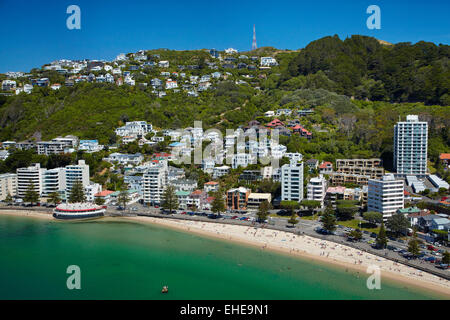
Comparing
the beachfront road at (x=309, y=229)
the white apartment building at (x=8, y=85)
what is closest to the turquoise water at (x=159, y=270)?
the beachfront road at (x=309, y=229)

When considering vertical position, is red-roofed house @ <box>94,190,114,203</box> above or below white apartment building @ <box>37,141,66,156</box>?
below

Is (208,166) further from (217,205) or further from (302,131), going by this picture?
(302,131)

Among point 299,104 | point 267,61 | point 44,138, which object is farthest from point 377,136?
point 267,61

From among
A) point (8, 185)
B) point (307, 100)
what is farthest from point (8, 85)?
point (307, 100)

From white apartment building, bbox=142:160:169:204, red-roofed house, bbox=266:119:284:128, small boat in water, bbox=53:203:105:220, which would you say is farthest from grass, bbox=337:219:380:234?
red-roofed house, bbox=266:119:284:128

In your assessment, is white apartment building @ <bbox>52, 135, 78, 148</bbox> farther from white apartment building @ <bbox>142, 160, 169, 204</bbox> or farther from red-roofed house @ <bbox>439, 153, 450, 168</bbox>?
red-roofed house @ <bbox>439, 153, 450, 168</bbox>

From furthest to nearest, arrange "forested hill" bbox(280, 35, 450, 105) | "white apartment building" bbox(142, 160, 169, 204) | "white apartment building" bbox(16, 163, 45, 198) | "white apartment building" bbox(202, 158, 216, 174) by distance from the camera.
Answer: "forested hill" bbox(280, 35, 450, 105)
"white apartment building" bbox(202, 158, 216, 174)
"white apartment building" bbox(16, 163, 45, 198)
"white apartment building" bbox(142, 160, 169, 204)

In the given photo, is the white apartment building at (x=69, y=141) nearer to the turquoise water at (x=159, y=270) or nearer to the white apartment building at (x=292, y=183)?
the turquoise water at (x=159, y=270)

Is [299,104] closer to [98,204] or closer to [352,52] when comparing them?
[352,52]
